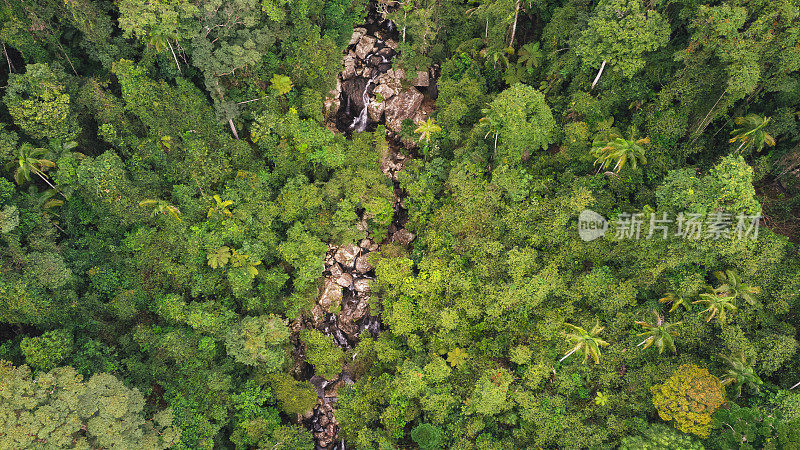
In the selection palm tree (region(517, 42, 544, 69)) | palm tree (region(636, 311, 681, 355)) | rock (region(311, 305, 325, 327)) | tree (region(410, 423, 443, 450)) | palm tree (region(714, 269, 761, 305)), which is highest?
palm tree (region(517, 42, 544, 69))

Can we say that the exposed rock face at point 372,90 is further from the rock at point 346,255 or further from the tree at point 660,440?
the tree at point 660,440

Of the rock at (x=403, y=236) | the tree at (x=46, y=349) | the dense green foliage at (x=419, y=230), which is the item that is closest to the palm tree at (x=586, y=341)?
the dense green foliage at (x=419, y=230)

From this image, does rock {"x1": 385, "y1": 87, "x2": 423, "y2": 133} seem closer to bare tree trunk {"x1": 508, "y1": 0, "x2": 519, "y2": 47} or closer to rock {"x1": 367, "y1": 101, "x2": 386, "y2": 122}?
rock {"x1": 367, "y1": 101, "x2": 386, "y2": 122}

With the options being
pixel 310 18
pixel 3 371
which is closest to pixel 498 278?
pixel 310 18

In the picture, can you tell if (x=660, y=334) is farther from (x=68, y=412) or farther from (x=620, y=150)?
(x=68, y=412)

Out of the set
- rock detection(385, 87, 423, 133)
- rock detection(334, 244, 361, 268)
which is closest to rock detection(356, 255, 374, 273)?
rock detection(334, 244, 361, 268)

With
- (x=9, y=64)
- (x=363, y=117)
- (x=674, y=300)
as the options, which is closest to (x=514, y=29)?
(x=363, y=117)
